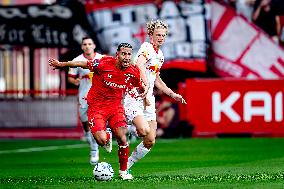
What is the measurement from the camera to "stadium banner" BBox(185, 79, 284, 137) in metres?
29.3

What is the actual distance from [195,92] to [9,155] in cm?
782

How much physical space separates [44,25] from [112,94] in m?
17.6

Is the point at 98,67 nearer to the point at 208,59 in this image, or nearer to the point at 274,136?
the point at 274,136

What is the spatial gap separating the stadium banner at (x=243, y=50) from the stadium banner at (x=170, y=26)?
0.63m

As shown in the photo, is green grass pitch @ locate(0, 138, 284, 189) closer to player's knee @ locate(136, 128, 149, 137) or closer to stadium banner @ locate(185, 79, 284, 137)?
player's knee @ locate(136, 128, 149, 137)

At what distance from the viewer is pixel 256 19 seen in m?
32.0

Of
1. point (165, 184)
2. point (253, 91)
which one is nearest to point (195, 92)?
point (253, 91)

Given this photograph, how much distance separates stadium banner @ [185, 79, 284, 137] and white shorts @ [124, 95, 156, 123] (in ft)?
42.1

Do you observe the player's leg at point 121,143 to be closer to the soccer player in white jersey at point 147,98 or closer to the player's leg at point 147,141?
the soccer player in white jersey at point 147,98

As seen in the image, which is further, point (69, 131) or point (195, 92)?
point (69, 131)

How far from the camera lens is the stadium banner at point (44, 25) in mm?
32719

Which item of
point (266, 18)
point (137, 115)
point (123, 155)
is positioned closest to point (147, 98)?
point (137, 115)

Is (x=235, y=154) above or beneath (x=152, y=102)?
beneath

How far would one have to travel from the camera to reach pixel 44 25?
33.2 m
